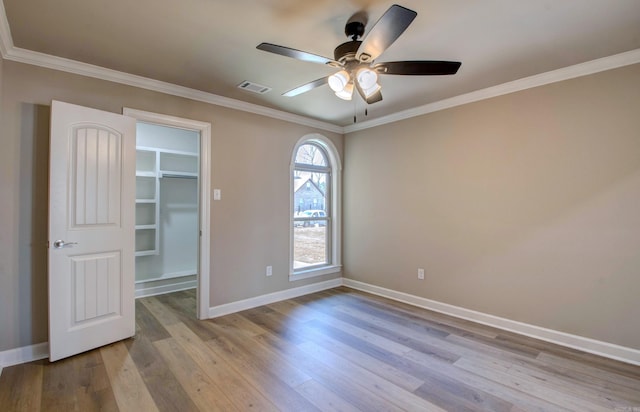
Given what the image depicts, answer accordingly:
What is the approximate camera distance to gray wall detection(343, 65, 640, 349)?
2545 mm

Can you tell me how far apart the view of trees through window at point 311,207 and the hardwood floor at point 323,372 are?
1482 millimetres

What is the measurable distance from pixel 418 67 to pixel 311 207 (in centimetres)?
297

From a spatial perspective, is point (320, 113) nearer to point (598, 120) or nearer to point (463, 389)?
point (598, 120)

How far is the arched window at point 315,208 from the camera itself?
4.50 m

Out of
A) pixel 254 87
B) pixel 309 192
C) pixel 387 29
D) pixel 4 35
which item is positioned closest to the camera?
pixel 387 29

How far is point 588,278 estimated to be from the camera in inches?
105

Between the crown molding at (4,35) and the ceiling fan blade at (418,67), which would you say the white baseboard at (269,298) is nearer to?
the crown molding at (4,35)

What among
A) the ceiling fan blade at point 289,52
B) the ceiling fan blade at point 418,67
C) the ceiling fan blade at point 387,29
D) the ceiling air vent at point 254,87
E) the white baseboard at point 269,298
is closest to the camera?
the ceiling fan blade at point 387,29

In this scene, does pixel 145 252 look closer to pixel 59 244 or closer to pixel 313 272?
pixel 59 244

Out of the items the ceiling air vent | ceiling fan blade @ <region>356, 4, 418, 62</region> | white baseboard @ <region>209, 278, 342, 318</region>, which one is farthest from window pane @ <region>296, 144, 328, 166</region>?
ceiling fan blade @ <region>356, 4, 418, 62</region>

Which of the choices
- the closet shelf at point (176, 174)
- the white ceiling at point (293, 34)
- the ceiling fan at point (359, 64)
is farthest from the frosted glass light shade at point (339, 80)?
the closet shelf at point (176, 174)

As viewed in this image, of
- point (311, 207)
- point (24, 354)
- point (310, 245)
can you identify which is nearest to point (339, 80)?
point (311, 207)

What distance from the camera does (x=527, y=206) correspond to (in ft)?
9.87

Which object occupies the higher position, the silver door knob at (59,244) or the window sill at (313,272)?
the silver door knob at (59,244)
